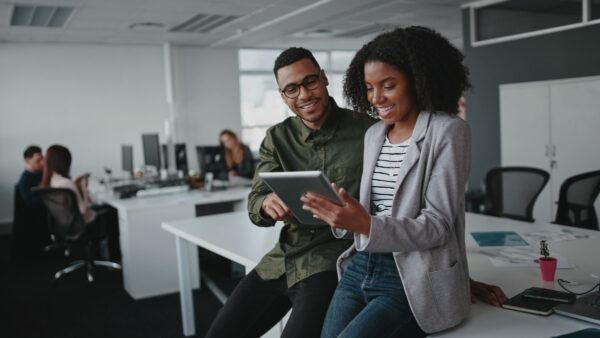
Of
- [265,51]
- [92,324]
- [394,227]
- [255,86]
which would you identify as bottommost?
[92,324]

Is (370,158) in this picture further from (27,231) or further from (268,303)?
(27,231)

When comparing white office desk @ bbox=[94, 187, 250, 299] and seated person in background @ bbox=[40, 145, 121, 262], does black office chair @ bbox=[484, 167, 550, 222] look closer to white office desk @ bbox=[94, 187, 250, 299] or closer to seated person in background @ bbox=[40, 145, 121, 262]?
white office desk @ bbox=[94, 187, 250, 299]

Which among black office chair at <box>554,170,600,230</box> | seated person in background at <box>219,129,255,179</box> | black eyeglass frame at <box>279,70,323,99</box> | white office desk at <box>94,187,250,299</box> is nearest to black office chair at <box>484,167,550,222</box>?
black office chair at <box>554,170,600,230</box>

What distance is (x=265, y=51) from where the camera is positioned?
1055cm

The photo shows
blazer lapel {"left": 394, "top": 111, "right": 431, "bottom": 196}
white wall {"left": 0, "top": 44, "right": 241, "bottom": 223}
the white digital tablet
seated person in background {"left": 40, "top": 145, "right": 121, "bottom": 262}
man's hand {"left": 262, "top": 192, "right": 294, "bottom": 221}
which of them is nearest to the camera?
the white digital tablet

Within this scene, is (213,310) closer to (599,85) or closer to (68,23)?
(599,85)

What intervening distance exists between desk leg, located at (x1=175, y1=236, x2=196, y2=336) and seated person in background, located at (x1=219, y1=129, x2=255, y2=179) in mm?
3380

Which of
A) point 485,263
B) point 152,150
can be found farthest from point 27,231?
point 485,263

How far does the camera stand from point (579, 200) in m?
3.27

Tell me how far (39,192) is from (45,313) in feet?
3.47

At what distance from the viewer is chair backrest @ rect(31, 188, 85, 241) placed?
15.4 ft

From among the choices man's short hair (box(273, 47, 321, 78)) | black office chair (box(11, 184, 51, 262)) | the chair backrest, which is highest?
man's short hair (box(273, 47, 321, 78))

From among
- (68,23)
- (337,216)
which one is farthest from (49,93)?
(337,216)

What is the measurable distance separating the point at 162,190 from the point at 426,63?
13.3ft
